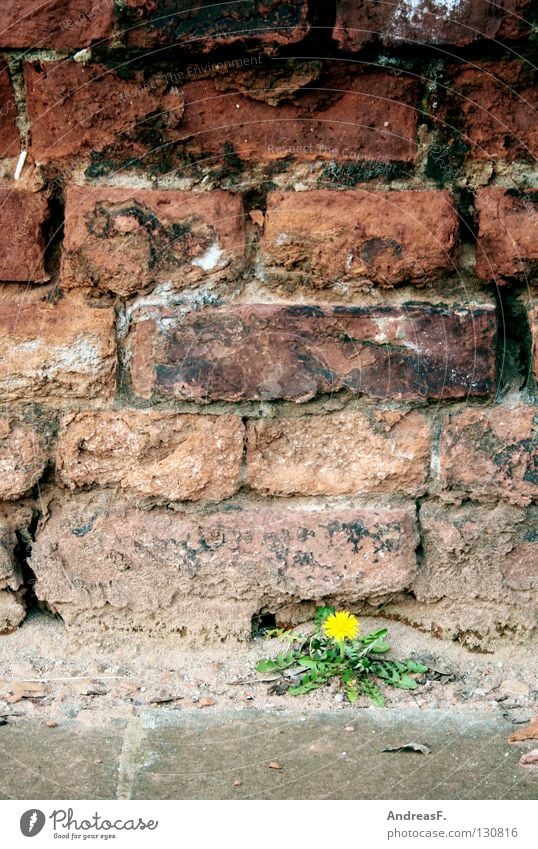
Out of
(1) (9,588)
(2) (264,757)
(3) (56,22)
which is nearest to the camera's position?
(2) (264,757)

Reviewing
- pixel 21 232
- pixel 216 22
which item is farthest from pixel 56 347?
pixel 216 22

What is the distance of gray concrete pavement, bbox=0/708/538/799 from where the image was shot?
4.63 ft

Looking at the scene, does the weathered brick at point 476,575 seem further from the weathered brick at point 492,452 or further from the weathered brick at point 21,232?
the weathered brick at point 21,232

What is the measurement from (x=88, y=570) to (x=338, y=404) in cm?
57

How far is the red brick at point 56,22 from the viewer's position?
1628 millimetres

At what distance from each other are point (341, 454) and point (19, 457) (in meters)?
0.60

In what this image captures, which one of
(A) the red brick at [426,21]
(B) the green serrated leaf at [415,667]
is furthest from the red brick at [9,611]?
(A) the red brick at [426,21]

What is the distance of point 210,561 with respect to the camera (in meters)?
1.81

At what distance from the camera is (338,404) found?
1760mm

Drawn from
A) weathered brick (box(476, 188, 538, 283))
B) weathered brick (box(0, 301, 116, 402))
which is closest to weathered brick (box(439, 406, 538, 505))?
weathered brick (box(476, 188, 538, 283))

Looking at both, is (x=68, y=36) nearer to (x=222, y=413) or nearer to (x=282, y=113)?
(x=282, y=113)

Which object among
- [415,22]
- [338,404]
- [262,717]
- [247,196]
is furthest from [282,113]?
[262,717]

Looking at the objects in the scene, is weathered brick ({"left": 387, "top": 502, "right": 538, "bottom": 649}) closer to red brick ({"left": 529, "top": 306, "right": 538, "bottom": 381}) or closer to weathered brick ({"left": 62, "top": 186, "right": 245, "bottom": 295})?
red brick ({"left": 529, "top": 306, "right": 538, "bottom": 381})

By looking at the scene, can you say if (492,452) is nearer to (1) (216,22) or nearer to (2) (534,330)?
(2) (534,330)
